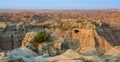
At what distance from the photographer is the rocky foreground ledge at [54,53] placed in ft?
31.4

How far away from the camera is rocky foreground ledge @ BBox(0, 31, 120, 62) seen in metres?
9.59

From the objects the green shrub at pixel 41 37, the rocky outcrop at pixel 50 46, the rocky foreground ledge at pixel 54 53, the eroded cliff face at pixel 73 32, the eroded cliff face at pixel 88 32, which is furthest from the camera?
the eroded cliff face at pixel 88 32

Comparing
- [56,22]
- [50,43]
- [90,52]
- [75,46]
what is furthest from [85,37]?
[90,52]

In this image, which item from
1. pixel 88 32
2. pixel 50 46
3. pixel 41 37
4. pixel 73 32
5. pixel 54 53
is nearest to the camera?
pixel 54 53

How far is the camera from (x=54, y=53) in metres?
13.4

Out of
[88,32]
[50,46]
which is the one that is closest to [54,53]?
[50,46]

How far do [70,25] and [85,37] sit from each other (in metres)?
2.61

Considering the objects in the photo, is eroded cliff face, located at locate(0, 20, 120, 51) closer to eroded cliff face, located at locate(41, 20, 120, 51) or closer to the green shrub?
eroded cliff face, located at locate(41, 20, 120, 51)

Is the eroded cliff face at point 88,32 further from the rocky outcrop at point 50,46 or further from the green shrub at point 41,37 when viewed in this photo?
the green shrub at point 41,37

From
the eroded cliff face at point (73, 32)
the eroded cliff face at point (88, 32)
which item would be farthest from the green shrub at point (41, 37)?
the eroded cliff face at point (88, 32)

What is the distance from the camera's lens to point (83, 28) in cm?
3250

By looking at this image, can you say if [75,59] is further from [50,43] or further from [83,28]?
[83,28]

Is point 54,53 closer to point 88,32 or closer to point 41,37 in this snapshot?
point 41,37

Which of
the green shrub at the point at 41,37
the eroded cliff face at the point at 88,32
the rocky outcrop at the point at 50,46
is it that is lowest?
the eroded cliff face at the point at 88,32
